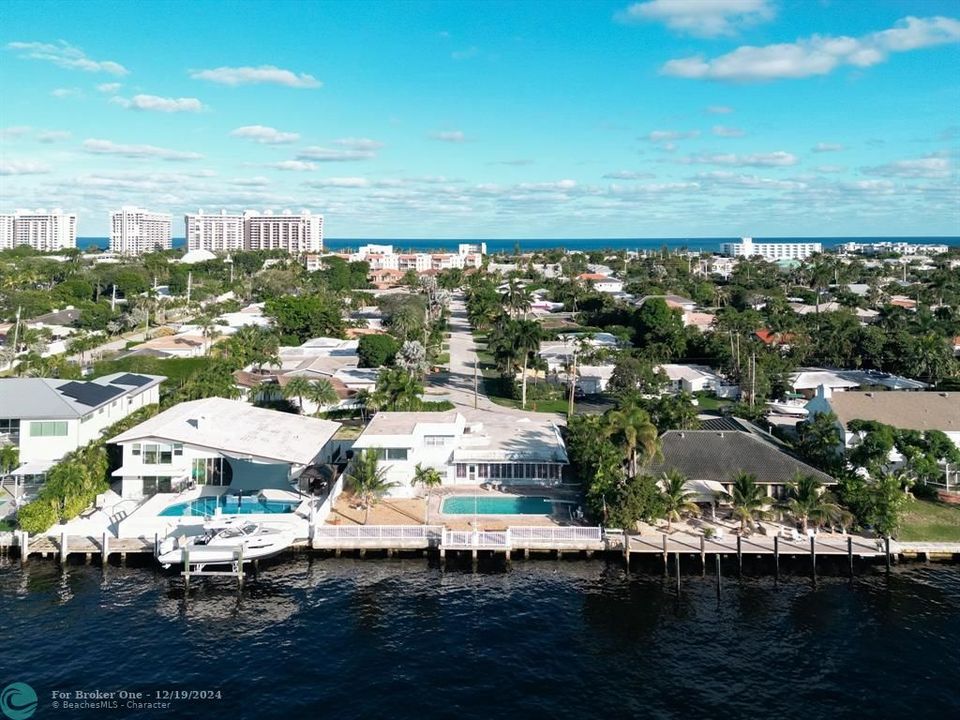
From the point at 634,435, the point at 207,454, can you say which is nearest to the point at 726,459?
the point at 634,435

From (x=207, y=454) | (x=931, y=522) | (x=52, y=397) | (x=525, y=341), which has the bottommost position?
(x=931, y=522)

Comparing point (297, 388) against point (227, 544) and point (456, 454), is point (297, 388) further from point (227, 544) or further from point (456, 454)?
point (227, 544)

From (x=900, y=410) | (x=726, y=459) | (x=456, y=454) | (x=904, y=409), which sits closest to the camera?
(x=726, y=459)

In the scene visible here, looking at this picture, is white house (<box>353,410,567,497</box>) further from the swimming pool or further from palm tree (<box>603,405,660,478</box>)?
palm tree (<box>603,405,660,478</box>)

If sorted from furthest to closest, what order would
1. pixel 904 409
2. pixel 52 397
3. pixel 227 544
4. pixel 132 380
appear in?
pixel 132 380 < pixel 904 409 < pixel 52 397 < pixel 227 544

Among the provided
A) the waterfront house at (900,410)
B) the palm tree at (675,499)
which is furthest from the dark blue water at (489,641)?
the waterfront house at (900,410)

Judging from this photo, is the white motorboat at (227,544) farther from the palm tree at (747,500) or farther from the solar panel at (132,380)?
the solar panel at (132,380)

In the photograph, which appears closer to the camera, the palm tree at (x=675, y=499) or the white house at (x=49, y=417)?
the palm tree at (x=675, y=499)
